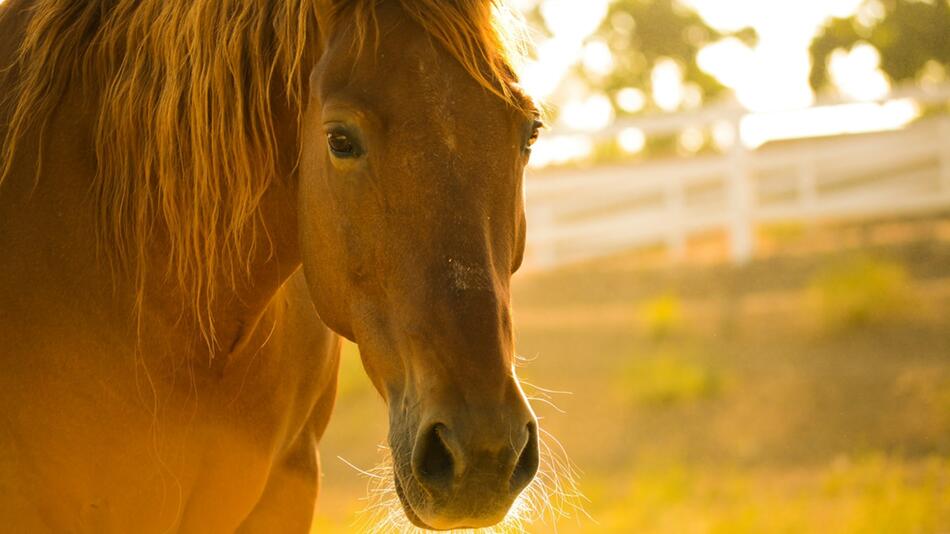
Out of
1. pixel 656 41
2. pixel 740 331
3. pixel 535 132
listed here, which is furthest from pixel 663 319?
pixel 656 41

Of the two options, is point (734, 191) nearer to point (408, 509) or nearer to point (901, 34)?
point (901, 34)

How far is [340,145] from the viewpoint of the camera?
223cm

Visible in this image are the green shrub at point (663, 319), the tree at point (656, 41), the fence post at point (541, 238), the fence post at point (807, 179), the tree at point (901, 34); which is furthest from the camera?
the tree at point (656, 41)

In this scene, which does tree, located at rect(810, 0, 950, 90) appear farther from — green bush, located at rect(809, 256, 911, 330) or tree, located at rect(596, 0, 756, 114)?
green bush, located at rect(809, 256, 911, 330)

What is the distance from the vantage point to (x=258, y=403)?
8.91ft


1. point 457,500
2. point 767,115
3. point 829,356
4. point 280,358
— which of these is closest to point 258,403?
point 280,358

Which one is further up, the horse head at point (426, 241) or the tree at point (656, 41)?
the horse head at point (426, 241)

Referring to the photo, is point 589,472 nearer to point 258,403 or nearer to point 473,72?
point 258,403

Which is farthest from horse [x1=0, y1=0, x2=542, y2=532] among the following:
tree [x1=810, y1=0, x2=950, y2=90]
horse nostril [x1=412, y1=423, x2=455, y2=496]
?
tree [x1=810, y1=0, x2=950, y2=90]

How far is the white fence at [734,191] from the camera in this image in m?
9.68

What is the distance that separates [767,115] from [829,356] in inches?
102

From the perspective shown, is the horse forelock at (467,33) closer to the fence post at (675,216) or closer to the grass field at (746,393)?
the grass field at (746,393)

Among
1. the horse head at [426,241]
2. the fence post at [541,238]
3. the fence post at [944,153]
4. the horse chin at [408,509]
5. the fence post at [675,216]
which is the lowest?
the fence post at [541,238]

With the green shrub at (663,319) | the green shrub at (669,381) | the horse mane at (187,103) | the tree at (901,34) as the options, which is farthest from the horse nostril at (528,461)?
the tree at (901,34)
